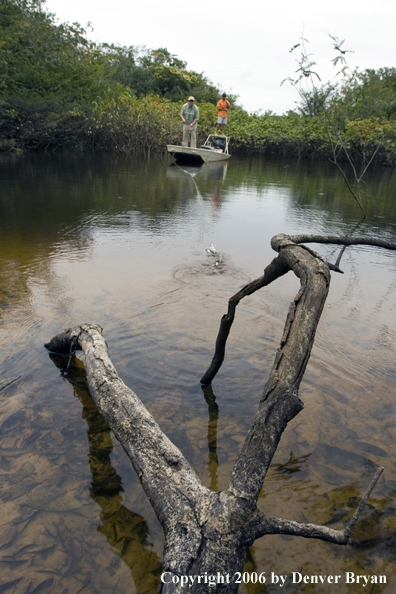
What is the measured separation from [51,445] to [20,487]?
32 cm

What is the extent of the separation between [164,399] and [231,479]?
4.42ft

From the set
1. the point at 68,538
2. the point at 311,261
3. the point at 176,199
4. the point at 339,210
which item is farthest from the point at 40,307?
the point at 339,210

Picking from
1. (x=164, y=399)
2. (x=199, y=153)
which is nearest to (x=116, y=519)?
(x=164, y=399)

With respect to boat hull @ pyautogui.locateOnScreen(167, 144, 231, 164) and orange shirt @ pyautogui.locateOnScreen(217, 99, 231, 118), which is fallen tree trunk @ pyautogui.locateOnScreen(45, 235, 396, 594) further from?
orange shirt @ pyautogui.locateOnScreen(217, 99, 231, 118)

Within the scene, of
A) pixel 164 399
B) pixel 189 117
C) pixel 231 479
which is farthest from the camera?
pixel 189 117

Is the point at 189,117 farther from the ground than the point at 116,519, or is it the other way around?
the point at 189,117

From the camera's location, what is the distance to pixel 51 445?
8.02 ft

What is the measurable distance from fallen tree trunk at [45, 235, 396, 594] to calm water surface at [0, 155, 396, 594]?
0.42 m

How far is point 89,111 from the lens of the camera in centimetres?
1894

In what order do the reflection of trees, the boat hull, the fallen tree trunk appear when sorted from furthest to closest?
1. the boat hull
2. the reflection of trees
3. the fallen tree trunk

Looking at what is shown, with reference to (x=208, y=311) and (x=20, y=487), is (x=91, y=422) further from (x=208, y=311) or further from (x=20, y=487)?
(x=208, y=311)

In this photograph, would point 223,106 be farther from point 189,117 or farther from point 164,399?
point 164,399

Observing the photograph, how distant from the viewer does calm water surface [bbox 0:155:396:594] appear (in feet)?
6.17

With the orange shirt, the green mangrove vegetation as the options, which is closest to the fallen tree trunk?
the green mangrove vegetation
